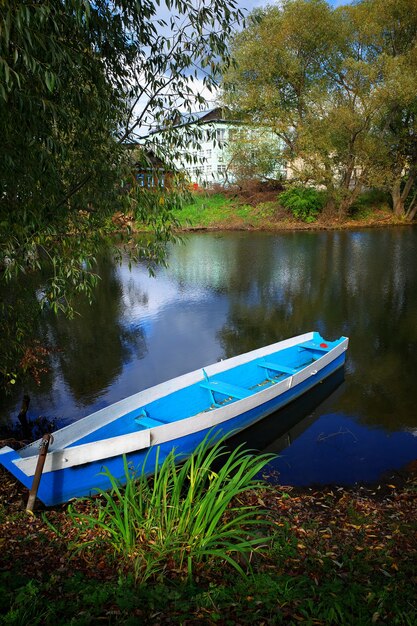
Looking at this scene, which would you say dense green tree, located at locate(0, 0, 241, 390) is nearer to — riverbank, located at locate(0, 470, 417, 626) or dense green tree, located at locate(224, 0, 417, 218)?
riverbank, located at locate(0, 470, 417, 626)

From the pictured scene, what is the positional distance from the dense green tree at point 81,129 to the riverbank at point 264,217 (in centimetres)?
2510

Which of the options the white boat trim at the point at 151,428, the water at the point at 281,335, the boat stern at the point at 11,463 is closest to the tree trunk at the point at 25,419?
the water at the point at 281,335

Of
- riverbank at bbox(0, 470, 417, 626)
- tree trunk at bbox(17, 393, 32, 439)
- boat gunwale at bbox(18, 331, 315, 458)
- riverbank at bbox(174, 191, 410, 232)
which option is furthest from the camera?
riverbank at bbox(174, 191, 410, 232)

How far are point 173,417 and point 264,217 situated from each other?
95.1ft

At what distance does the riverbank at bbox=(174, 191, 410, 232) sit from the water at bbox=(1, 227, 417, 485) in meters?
8.35

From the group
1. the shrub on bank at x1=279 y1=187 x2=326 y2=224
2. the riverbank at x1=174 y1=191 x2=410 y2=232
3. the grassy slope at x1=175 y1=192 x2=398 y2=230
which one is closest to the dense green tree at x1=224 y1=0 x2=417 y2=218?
the riverbank at x1=174 y1=191 x2=410 y2=232

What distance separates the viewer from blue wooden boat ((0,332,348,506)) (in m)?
5.00

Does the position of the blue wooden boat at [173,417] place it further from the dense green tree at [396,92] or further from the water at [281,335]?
the dense green tree at [396,92]

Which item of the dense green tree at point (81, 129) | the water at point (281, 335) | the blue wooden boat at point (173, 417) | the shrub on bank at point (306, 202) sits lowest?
the water at point (281, 335)

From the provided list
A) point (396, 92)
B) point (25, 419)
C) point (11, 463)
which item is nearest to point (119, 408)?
point (11, 463)

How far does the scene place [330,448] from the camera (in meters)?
6.78

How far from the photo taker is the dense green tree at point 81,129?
3.92m

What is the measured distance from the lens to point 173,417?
6.66 metres

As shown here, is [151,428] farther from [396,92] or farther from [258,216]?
[258,216]
